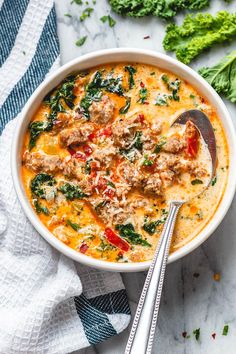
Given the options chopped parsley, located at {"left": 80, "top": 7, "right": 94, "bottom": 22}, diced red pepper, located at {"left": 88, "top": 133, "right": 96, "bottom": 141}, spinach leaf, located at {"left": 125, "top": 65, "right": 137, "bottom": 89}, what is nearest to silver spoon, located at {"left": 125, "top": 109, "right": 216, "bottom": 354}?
spinach leaf, located at {"left": 125, "top": 65, "right": 137, "bottom": 89}

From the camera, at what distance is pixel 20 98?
180 inches

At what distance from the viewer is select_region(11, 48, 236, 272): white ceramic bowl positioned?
4.10 metres

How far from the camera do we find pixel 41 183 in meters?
4.25

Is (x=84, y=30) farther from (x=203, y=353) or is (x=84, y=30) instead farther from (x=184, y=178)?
(x=203, y=353)

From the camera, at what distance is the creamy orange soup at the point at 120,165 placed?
13.6ft

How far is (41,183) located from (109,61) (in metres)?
0.92

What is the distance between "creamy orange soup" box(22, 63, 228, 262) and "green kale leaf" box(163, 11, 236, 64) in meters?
0.38

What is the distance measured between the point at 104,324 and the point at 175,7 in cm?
229

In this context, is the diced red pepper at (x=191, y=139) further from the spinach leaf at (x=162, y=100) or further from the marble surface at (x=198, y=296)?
the marble surface at (x=198, y=296)

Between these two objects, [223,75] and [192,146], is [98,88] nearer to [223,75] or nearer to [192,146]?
[192,146]

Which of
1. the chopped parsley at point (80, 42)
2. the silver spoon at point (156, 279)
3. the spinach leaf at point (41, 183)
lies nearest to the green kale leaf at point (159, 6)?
the chopped parsley at point (80, 42)

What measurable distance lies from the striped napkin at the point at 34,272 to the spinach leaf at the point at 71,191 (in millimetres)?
383

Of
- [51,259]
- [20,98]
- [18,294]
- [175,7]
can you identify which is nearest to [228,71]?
[175,7]

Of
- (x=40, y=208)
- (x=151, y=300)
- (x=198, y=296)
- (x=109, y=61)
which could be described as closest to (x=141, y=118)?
(x=109, y=61)
